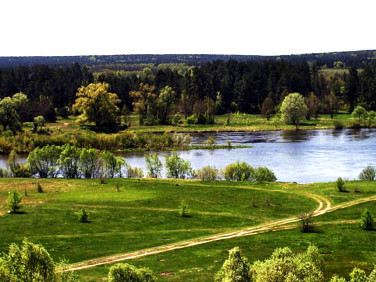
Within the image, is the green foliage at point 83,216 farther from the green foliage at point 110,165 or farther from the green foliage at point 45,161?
the green foliage at point 45,161

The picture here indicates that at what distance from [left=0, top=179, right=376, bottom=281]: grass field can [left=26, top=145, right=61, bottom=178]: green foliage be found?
908 cm

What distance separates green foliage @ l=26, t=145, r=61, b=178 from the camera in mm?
96875

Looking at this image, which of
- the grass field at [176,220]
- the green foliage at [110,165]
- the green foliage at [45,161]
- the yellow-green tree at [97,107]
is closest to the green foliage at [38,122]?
the yellow-green tree at [97,107]

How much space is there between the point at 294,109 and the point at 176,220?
112 meters

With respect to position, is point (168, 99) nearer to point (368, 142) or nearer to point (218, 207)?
point (368, 142)

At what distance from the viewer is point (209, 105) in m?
185

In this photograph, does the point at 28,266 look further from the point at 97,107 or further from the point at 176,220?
the point at 97,107

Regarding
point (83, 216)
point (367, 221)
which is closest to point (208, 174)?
point (83, 216)

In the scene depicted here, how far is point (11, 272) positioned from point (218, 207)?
42.6 metres

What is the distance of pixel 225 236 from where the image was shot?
58500 mm

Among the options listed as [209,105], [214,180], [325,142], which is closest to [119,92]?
[209,105]

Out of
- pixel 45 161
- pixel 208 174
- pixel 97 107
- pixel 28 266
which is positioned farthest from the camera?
pixel 97 107

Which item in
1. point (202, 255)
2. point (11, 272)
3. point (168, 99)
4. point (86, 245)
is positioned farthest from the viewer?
point (168, 99)

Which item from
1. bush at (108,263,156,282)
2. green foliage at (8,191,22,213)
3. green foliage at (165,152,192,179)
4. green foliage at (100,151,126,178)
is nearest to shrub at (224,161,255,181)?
green foliage at (165,152,192,179)
